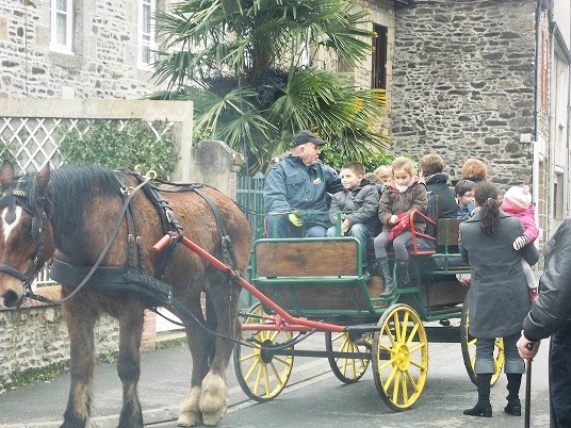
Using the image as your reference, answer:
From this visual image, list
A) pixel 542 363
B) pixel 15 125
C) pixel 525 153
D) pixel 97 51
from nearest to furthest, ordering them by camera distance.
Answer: pixel 15 125, pixel 542 363, pixel 97 51, pixel 525 153

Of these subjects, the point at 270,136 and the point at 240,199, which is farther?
the point at 270,136

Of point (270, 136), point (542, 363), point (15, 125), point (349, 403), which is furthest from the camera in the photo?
point (270, 136)

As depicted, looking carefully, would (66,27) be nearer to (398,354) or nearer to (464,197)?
(464,197)

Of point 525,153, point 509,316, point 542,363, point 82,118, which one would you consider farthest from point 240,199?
point 525,153

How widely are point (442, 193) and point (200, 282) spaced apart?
2.97 metres

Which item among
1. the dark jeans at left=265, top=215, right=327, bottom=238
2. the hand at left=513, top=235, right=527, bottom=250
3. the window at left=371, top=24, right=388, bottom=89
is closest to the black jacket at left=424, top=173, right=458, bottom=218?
the dark jeans at left=265, top=215, right=327, bottom=238

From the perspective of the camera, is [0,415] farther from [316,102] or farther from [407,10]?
[407,10]

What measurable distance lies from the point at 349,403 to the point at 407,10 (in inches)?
811

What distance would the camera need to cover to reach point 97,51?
17578 mm

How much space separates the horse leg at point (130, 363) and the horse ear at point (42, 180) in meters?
1.04

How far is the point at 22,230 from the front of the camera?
7270 millimetres

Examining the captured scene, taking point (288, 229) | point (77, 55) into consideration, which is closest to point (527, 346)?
point (288, 229)

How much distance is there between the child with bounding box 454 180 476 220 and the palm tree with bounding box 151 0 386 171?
400 centimetres

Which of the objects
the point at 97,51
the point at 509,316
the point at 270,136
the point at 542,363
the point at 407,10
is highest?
the point at 407,10
